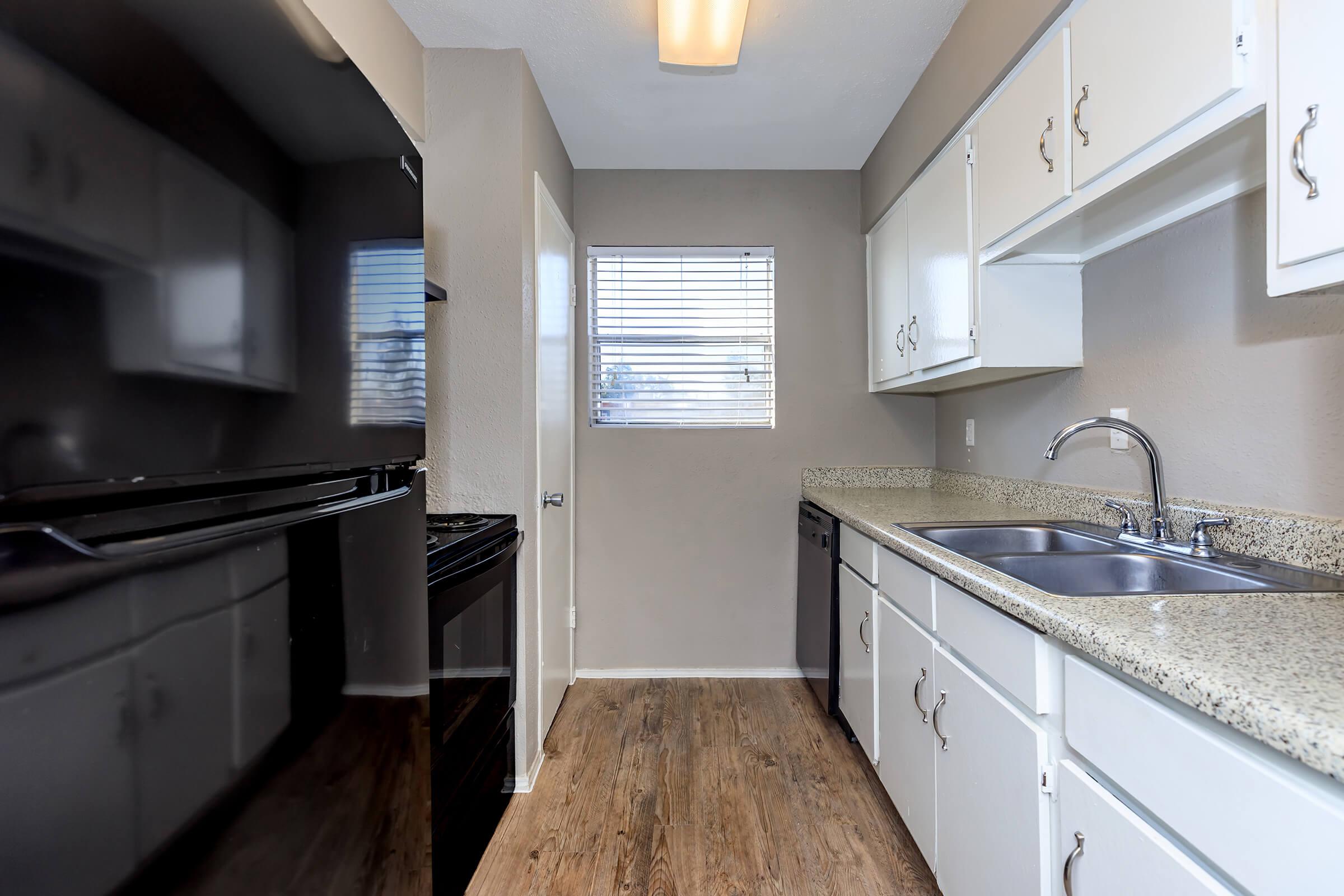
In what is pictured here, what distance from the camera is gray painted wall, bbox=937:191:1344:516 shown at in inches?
46.3

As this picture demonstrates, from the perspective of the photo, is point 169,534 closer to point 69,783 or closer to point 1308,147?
point 69,783

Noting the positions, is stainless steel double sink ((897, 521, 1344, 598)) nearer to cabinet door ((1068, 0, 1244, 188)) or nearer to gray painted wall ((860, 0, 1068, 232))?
cabinet door ((1068, 0, 1244, 188))

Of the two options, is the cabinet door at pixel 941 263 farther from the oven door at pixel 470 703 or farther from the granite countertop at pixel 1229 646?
the oven door at pixel 470 703

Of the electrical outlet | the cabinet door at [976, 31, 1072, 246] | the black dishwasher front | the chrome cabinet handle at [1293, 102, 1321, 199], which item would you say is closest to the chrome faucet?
the electrical outlet

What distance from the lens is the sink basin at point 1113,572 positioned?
47.9 inches

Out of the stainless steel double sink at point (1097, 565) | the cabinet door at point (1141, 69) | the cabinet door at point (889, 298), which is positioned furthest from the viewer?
the cabinet door at point (889, 298)

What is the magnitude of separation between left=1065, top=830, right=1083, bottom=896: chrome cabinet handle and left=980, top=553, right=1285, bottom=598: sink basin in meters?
0.41

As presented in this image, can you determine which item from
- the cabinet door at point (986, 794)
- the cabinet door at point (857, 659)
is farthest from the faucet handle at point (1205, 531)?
the cabinet door at point (857, 659)

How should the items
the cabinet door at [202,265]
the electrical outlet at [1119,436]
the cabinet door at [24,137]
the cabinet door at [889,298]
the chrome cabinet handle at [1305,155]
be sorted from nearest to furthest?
the cabinet door at [24,137] < the cabinet door at [202,265] < the chrome cabinet handle at [1305,155] < the electrical outlet at [1119,436] < the cabinet door at [889,298]

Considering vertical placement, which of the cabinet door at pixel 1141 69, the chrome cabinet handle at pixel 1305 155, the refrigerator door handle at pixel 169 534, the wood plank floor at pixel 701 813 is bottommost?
the wood plank floor at pixel 701 813

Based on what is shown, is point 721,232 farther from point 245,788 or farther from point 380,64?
point 245,788

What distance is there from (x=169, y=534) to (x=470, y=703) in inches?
48.6

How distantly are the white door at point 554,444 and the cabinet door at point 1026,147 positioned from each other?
4.77ft

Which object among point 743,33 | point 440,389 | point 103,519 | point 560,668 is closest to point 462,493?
point 440,389
